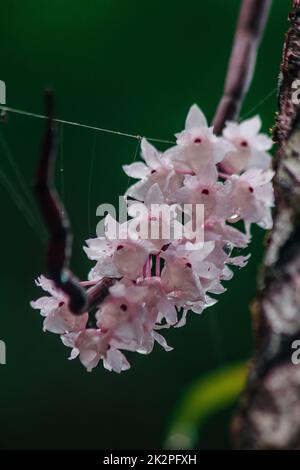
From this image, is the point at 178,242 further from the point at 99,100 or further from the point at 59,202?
the point at 99,100

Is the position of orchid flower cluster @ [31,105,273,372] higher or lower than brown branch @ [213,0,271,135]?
lower

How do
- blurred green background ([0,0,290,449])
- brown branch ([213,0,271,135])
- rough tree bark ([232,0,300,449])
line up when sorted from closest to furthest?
rough tree bark ([232,0,300,449]) → brown branch ([213,0,271,135]) → blurred green background ([0,0,290,449])

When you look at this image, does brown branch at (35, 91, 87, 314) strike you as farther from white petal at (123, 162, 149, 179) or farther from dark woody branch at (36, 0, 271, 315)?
white petal at (123, 162, 149, 179)

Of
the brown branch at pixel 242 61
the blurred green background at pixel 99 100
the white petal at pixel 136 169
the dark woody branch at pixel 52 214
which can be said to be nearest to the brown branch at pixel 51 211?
the dark woody branch at pixel 52 214

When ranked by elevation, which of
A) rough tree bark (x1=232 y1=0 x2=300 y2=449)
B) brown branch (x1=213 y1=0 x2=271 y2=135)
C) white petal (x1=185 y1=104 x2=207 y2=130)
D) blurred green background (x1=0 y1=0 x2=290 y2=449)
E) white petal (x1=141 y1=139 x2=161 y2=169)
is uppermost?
blurred green background (x1=0 y1=0 x2=290 y2=449)

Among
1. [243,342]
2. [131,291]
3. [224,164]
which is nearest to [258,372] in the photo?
[131,291]

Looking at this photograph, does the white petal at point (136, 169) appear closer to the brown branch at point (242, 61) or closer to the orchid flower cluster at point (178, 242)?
the orchid flower cluster at point (178, 242)

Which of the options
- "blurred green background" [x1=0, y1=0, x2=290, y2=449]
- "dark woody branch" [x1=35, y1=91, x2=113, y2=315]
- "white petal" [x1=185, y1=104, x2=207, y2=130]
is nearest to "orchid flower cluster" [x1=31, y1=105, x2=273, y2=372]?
"white petal" [x1=185, y1=104, x2=207, y2=130]
